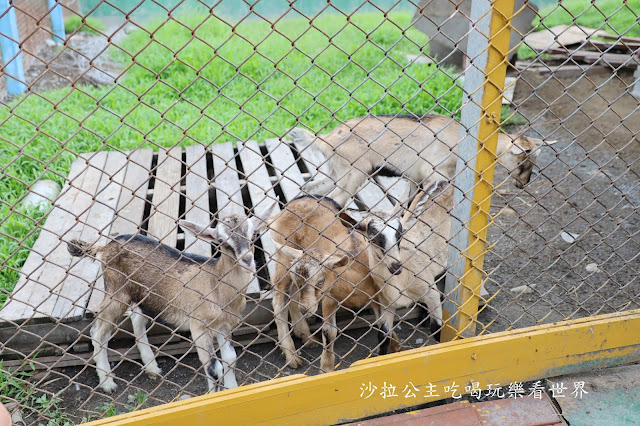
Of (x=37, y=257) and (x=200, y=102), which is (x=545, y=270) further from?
(x=200, y=102)

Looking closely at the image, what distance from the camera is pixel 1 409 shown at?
2.30 meters

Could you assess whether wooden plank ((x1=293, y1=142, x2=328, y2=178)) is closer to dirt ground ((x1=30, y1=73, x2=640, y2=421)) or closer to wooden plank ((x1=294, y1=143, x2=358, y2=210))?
wooden plank ((x1=294, y1=143, x2=358, y2=210))

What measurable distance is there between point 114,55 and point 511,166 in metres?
6.65

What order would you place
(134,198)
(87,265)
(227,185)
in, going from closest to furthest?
(87,265) < (134,198) < (227,185)

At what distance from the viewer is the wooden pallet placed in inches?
132

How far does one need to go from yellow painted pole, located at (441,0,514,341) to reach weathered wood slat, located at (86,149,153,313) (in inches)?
67.0

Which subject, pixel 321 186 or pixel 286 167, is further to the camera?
pixel 286 167

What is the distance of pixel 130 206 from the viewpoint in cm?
439

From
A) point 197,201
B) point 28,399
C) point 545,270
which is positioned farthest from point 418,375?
point 197,201

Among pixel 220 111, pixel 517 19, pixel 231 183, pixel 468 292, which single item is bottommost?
pixel 220 111

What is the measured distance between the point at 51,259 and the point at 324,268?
1.92m

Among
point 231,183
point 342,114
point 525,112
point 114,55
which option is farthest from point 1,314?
point 114,55

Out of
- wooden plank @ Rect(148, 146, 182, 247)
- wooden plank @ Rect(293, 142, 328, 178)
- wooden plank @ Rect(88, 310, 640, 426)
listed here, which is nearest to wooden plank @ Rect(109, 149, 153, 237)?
wooden plank @ Rect(148, 146, 182, 247)

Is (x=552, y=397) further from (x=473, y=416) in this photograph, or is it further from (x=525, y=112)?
(x=525, y=112)
